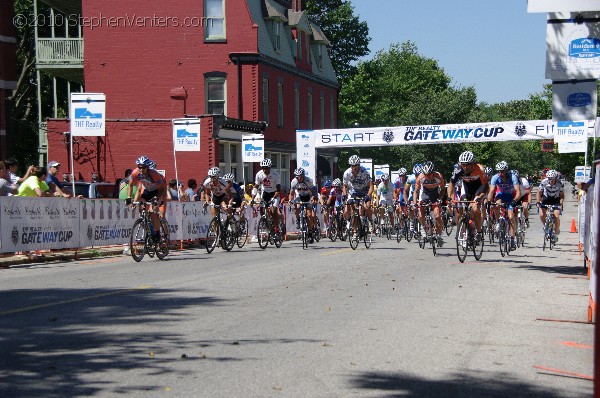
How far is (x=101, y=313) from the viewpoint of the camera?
397 inches

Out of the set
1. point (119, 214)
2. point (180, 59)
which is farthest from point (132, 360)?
point (180, 59)

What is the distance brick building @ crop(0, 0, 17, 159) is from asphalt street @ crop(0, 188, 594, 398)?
22.9 metres

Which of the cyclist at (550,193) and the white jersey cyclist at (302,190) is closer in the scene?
the cyclist at (550,193)

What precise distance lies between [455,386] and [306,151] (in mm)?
33225

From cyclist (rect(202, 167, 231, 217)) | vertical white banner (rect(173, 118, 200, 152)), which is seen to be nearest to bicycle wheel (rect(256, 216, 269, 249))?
cyclist (rect(202, 167, 231, 217))

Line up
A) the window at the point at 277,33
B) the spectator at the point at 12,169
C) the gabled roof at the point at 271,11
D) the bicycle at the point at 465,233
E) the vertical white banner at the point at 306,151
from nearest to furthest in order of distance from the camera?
the bicycle at the point at 465,233 < the spectator at the point at 12,169 < the vertical white banner at the point at 306,151 < the gabled roof at the point at 271,11 < the window at the point at 277,33

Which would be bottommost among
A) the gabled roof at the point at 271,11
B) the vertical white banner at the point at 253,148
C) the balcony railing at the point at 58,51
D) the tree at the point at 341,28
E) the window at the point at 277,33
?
the vertical white banner at the point at 253,148

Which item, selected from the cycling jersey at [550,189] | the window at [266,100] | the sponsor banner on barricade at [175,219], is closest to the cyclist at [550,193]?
the cycling jersey at [550,189]

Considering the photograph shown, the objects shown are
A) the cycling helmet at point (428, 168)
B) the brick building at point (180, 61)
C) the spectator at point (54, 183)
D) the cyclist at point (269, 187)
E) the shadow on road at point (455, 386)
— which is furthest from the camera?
the brick building at point (180, 61)

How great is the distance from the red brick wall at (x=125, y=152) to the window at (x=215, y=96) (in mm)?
3746

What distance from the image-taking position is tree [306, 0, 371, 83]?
70812mm

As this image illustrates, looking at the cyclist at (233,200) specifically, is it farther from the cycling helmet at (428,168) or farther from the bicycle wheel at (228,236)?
the cycling helmet at (428,168)

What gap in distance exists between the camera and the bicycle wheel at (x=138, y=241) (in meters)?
18.4

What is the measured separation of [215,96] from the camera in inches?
1772
